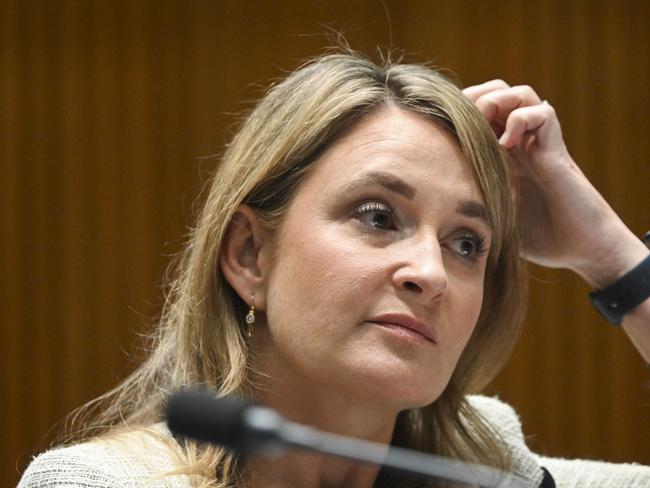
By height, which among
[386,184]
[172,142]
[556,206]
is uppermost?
[386,184]

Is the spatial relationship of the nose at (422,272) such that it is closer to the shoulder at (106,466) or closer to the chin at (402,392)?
the chin at (402,392)

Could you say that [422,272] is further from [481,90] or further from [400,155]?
[481,90]

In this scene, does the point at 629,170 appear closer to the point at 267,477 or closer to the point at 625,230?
the point at 625,230

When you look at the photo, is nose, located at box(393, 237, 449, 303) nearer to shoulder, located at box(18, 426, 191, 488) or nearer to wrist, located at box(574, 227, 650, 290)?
shoulder, located at box(18, 426, 191, 488)

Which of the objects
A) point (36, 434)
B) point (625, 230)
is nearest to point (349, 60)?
point (625, 230)

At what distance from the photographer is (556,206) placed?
1788mm

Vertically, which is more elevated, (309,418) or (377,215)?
(377,215)

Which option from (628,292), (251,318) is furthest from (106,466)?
(628,292)

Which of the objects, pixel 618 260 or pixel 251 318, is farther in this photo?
pixel 618 260

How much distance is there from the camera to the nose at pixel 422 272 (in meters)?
1.38

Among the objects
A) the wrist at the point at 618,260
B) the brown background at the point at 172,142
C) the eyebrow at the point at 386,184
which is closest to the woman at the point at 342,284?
the eyebrow at the point at 386,184

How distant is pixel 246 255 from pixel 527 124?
52 cm

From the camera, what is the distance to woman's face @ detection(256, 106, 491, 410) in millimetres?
1380

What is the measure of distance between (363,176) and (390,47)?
4.23 feet
